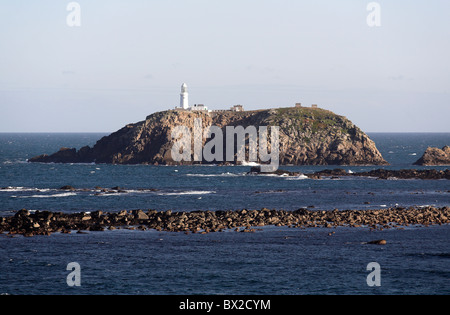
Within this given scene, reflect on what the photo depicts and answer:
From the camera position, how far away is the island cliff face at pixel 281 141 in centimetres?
16712

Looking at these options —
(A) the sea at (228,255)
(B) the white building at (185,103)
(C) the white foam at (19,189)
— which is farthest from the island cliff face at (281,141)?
(A) the sea at (228,255)

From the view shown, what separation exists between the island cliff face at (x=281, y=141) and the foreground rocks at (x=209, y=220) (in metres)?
88.0

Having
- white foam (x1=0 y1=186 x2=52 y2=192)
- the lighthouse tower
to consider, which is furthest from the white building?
white foam (x1=0 y1=186 x2=52 y2=192)

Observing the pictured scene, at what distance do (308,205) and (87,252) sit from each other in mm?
39257

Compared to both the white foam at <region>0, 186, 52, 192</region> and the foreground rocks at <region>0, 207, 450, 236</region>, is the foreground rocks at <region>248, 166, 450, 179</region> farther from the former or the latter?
the foreground rocks at <region>0, 207, 450, 236</region>

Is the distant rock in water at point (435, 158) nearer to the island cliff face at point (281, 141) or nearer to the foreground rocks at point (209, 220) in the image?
the island cliff face at point (281, 141)

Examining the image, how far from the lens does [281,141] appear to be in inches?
6673

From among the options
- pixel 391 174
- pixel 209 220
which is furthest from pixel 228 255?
pixel 391 174

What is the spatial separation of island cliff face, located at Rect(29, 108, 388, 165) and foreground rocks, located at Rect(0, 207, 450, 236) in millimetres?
88035

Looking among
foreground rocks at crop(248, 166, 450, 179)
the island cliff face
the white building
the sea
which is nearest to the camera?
the sea

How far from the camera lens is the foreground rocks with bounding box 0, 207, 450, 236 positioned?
68.9 meters

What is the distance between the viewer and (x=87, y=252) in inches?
2250
